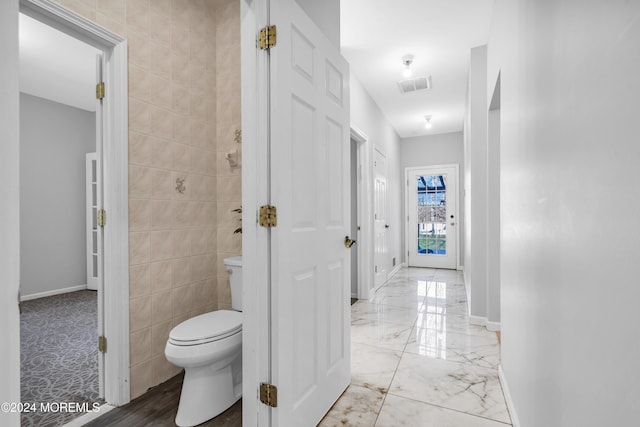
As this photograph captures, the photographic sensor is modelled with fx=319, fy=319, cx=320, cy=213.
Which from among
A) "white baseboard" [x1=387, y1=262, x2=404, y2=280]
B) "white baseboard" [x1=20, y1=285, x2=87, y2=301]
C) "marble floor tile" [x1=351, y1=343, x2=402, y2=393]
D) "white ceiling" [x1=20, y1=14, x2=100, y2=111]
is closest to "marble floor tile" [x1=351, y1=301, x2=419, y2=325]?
"marble floor tile" [x1=351, y1=343, x2=402, y2=393]

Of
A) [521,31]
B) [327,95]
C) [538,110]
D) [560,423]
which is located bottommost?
[560,423]

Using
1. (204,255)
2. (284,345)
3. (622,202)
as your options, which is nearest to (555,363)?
(622,202)

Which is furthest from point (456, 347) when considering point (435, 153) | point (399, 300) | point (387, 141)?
point (435, 153)

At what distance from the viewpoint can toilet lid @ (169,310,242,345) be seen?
1684 mm

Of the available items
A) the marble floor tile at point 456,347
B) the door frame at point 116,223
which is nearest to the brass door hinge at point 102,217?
the door frame at point 116,223

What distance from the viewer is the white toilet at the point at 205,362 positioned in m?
1.66

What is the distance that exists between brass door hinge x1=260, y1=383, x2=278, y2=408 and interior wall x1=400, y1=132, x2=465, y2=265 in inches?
229

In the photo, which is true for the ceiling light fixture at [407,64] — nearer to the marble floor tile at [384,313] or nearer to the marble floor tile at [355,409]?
the marble floor tile at [384,313]

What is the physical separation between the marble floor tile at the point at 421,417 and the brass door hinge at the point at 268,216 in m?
1.21

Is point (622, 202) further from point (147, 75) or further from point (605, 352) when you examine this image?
point (147, 75)

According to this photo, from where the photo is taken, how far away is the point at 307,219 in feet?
5.26

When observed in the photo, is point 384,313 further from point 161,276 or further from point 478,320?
point 161,276

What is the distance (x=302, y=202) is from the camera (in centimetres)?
156

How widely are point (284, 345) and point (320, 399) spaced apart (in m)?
0.52
